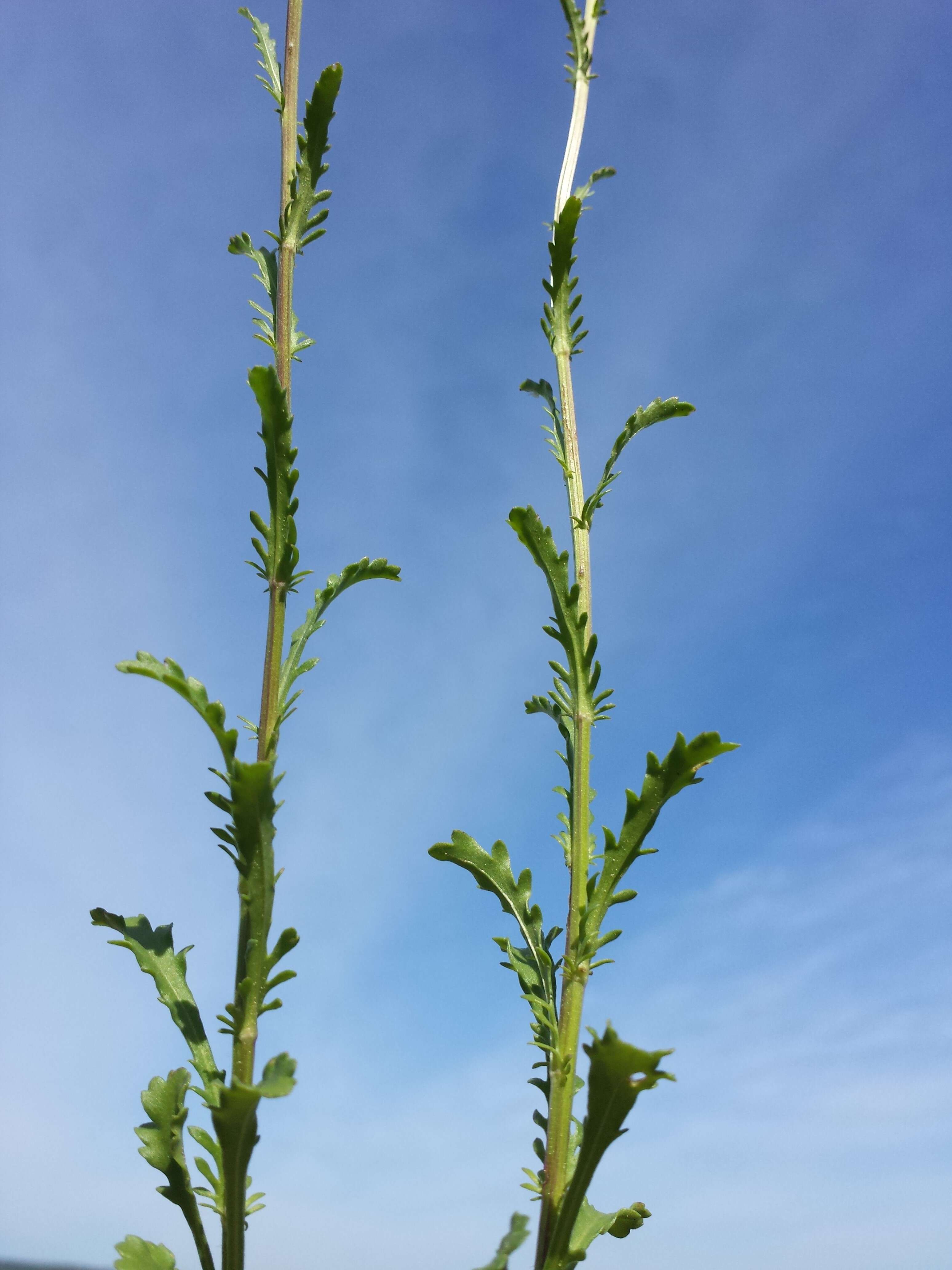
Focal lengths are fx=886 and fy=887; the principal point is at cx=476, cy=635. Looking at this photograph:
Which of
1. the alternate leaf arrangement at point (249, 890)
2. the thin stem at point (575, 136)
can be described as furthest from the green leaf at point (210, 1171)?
the thin stem at point (575, 136)

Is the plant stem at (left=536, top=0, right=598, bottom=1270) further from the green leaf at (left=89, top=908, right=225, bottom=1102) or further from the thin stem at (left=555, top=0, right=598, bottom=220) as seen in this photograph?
the green leaf at (left=89, top=908, right=225, bottom=1102)

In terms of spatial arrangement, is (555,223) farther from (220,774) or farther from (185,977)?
(185,977)

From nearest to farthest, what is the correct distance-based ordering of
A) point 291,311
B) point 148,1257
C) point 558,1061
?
point 148,1257 → point 558,1061 → point 291,311

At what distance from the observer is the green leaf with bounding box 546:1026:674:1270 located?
184cm

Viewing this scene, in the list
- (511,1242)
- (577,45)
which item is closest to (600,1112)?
(511,1242)

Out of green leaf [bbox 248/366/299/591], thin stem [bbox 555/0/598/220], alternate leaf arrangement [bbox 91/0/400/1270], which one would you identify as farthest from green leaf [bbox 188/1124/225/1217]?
thin stem [bbox 555/0/598/220]

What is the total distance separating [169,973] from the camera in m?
2.36

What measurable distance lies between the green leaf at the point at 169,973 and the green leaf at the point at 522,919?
744 millimetres

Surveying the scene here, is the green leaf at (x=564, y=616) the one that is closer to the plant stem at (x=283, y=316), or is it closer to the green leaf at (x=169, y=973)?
the plant stem at (x=283, y=316)

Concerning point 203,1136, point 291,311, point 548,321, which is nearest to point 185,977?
point 203,1136

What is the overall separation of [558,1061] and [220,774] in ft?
3.74

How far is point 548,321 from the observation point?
311 cm

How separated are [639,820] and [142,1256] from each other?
1.62 metres

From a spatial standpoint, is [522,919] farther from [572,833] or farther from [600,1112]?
[600,1112]
